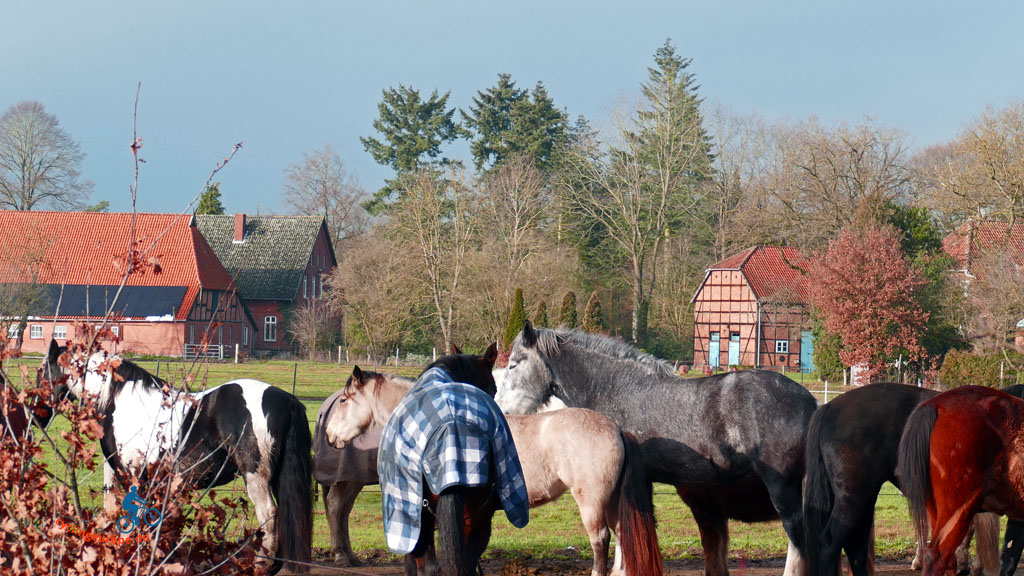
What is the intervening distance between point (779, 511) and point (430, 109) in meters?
56.2

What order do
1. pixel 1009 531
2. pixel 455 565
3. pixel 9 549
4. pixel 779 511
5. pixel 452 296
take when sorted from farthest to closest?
1. pixel 452 296
2. pixel 1009 531
3. pixel 779 511
4. pixel 455 565
5. pixel 9 549

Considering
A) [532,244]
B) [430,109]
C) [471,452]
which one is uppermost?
A: [430,109]

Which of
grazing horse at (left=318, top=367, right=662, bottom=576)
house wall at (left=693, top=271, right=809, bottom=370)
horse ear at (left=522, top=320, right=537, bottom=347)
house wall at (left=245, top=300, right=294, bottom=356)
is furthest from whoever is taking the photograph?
house wall at (left=245, top=300, right=294, bottom=356)

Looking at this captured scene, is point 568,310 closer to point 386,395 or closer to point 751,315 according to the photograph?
point 751,315

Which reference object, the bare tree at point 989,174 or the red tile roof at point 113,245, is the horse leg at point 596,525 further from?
the red tile roof at point 113,245

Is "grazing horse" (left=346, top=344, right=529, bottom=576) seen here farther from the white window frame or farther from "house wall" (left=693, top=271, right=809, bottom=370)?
the white window frame

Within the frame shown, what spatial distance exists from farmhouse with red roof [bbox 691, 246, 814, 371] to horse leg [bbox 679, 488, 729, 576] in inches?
1601

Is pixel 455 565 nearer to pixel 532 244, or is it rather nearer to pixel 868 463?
pixel 868 463

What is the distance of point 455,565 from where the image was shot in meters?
4.09

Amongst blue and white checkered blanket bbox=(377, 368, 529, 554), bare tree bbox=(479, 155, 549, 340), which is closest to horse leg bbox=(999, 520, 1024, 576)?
blue and white checkered blanket bbox=(377, 368, 529, 554)

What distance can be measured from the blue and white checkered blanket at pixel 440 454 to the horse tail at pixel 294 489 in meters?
2.88

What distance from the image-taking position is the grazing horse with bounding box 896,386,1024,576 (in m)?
5.41

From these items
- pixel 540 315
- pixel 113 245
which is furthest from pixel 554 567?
pixel 113 245

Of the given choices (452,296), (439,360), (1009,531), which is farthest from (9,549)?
(452,296)
